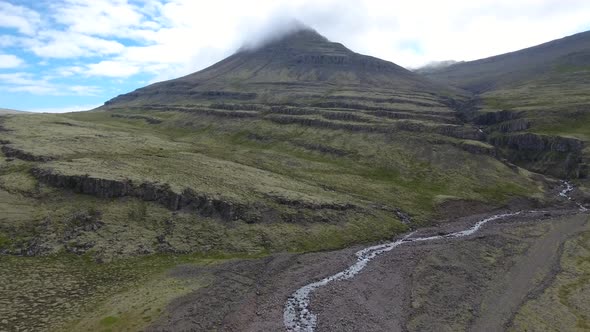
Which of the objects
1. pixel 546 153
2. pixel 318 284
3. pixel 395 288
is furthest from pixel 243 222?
pixel 546 153

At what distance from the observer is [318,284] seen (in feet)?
210

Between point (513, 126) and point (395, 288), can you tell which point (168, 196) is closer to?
point (395, 288)

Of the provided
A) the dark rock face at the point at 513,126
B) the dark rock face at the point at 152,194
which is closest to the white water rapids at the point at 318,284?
the dark rock face at the point at 152,194

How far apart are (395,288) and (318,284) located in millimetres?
11711

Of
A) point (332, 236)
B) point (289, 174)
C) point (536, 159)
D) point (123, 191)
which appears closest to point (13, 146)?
point (123, 191)

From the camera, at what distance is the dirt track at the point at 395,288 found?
52.0 m

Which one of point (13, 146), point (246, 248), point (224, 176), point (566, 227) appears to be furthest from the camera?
point (13, 146)

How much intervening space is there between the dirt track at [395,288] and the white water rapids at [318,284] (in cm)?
111

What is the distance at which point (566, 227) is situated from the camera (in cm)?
9244

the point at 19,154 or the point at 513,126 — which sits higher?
the point at 19,154

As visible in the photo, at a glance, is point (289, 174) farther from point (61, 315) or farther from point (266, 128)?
point (61, 315)

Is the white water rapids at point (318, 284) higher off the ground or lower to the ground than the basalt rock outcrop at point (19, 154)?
lower

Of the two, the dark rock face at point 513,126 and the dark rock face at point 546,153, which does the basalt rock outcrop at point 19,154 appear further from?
the dark rock face at point 513,126

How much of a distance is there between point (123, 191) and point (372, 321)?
5929 centimetres
